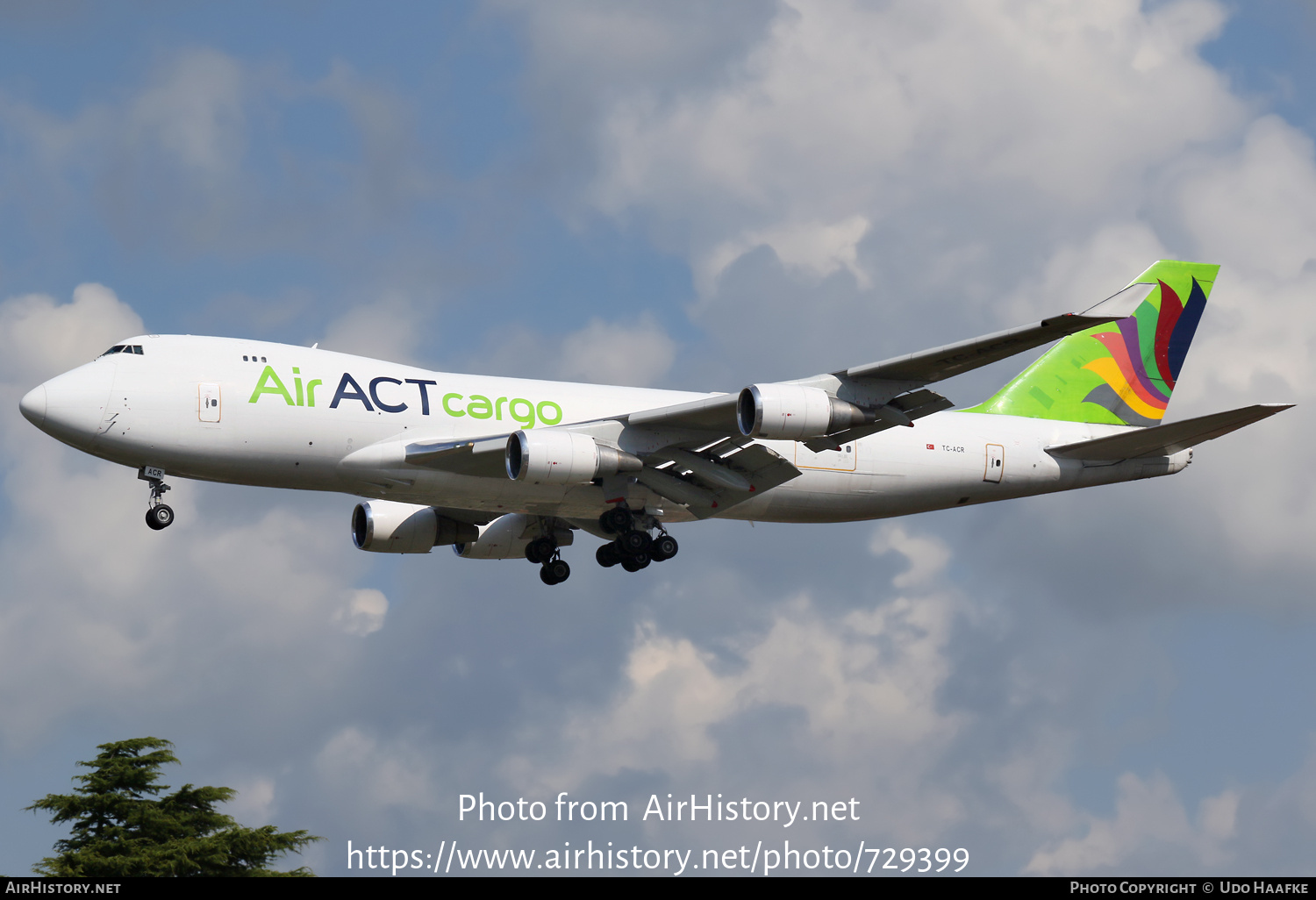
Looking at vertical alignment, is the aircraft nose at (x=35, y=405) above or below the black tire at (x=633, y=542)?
above

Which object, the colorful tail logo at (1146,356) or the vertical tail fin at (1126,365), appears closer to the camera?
the vertical tail fin at (1126,365)

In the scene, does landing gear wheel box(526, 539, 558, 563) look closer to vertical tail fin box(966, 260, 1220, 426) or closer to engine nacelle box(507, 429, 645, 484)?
engine nacelle box(507, 429, 645, 484)

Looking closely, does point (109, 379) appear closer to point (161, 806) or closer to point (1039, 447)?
point (161, 806)

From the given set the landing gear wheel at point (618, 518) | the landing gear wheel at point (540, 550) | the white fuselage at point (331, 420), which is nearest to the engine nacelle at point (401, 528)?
the landing gear wheel at point (540, 550)

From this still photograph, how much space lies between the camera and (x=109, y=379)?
1406 inches

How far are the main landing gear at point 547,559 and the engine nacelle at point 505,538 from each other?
0.25 metres

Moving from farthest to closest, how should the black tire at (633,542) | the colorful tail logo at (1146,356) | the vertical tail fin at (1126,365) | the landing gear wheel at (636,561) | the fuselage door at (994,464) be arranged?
the colorful tail logo at (1146,356)
the vertical tail fin at (1126,365)
the fuselage door at (994,464)
the landing gear wheel at (636,561)
the black tire at (633,542)

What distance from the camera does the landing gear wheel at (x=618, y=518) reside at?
128 ft

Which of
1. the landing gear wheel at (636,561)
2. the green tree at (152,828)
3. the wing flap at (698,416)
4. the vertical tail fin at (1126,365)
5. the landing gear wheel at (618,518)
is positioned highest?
the vertical tail fin at (1126,365)

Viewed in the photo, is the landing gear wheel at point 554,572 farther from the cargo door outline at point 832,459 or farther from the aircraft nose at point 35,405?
the aircraft nose at point 35,405

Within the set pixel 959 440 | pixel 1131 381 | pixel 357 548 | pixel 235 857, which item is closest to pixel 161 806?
pixel 235 857

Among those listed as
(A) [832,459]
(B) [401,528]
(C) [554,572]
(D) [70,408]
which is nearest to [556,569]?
(C) [554,572]

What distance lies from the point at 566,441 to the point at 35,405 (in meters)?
12.0
